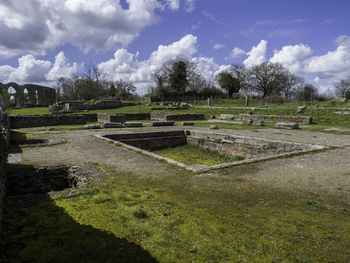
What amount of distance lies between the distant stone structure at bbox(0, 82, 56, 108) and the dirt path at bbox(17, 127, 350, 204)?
155 feet

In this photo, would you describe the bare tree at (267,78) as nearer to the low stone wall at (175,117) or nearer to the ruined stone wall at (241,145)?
the low stone wall at (175,117)

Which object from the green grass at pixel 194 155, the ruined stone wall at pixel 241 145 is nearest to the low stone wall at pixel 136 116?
the ruined stone wall at pixel 241 145

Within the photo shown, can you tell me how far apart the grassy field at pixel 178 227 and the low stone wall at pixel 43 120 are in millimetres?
16690

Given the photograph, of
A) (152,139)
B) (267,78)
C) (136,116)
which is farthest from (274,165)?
(267,78)

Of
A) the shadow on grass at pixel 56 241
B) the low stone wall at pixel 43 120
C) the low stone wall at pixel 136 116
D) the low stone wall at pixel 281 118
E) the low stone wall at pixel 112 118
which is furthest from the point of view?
the low stone wall at pixel 136 116

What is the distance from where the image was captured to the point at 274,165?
7.70 metres

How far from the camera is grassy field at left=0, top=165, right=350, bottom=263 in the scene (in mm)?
3158

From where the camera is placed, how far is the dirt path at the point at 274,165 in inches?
228

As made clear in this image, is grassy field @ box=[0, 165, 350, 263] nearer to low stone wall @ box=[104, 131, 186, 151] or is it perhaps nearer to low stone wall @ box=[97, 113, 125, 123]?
low stone wall @ box=[104, 131, 186, 151]

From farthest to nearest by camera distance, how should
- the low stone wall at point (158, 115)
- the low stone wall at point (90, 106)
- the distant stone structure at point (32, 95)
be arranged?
the distant stone structure at point (32, 95) → the low stone wall at point (90, 106) → the low stone wall at point (158, 115)

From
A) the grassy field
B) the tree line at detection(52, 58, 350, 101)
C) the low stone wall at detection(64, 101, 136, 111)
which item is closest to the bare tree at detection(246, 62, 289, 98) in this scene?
the tree line at detection(52, 58, 350, 101)

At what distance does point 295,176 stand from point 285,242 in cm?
349

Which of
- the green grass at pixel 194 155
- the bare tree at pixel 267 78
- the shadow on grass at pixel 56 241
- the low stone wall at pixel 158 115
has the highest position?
the bare tree at pixel 267 78

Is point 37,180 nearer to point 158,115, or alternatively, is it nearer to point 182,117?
point 182,117
